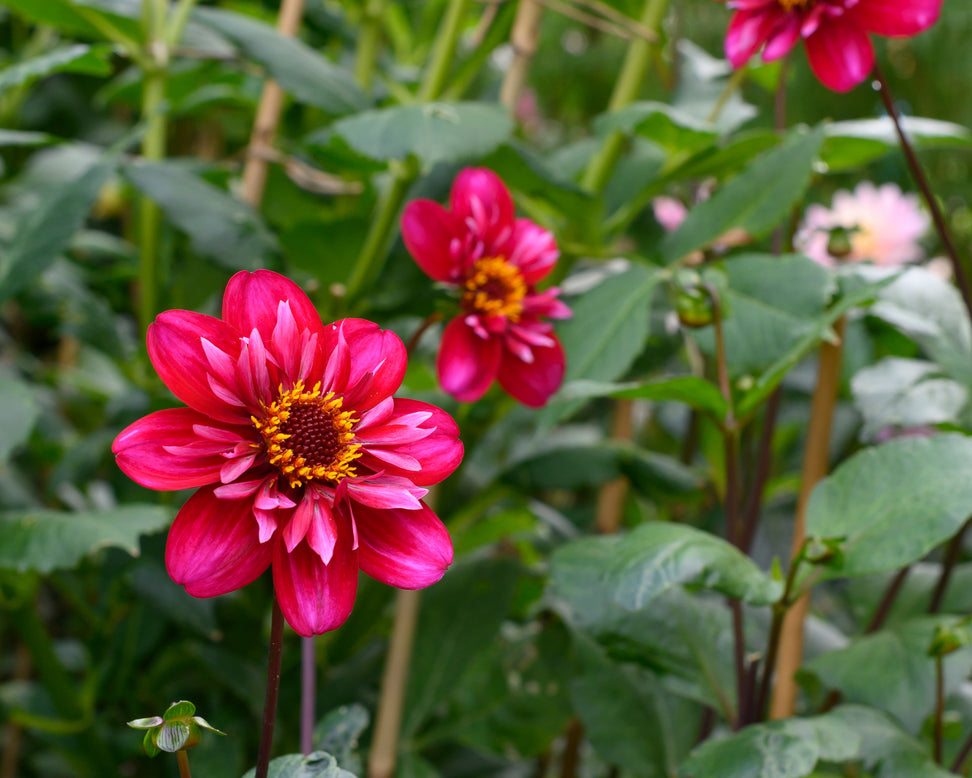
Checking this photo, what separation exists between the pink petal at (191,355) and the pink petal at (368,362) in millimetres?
34

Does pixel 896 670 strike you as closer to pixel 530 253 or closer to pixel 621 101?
pixel 530 253

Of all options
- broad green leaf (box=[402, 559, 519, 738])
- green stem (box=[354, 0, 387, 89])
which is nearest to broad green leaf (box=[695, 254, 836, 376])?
broad green leaf (box=[402, 559, 519, 738])

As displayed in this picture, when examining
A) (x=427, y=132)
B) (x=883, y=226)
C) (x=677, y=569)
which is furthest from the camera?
(x=883, y=226)

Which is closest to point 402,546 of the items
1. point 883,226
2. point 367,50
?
point 367,50

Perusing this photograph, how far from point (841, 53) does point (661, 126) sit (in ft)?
0.40

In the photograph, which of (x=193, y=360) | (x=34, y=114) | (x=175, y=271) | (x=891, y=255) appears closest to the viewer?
(x=193, y=360)

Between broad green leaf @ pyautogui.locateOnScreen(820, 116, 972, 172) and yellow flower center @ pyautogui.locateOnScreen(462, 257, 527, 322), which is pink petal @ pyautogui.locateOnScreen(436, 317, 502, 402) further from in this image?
broad green leaf @ pyautogui.locateOnScreen(820, 116, 972, 172)

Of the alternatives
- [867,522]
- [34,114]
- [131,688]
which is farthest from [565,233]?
[34,114]

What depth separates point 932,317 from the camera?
1.68 ft

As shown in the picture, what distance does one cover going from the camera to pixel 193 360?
0.27 meters

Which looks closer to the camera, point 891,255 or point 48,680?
point 48,680

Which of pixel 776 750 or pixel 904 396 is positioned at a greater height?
pixel 904 396

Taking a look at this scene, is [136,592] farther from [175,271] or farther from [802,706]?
[802,706]

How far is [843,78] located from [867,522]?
0.22 meters
